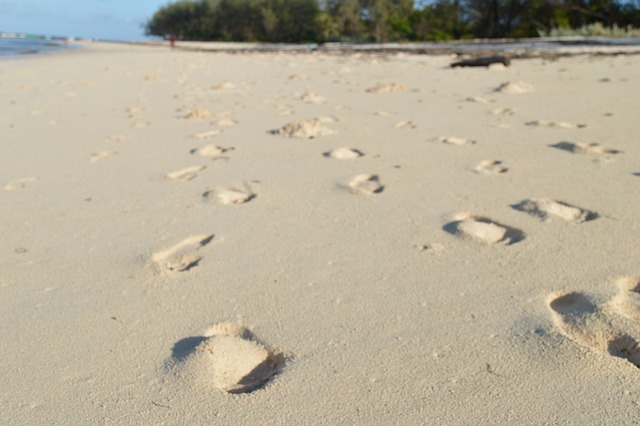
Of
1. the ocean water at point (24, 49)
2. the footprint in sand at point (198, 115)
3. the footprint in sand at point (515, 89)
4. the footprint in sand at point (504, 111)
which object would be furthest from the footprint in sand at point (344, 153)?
the ocean water at point (24, 49)

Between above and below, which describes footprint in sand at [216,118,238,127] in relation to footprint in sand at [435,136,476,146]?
above

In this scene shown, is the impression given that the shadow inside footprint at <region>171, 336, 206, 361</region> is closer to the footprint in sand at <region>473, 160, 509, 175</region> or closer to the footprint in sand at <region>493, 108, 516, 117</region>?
the footprint in sand at <region>473, 160, 509, 175</region>

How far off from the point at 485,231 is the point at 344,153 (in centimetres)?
110

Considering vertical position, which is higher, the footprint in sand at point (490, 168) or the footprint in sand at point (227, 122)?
the footprint in sand at point (227, 122)

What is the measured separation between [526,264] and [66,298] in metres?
1.18

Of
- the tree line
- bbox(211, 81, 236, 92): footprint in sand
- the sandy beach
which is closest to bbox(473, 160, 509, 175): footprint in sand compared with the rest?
the sandy beach

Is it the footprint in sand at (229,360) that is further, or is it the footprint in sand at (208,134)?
the footprint in sand at (208,134)

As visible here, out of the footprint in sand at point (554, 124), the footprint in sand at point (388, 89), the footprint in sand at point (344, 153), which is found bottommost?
the footprint in sand at point (344, 153)

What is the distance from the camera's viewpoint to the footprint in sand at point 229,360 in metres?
1.04

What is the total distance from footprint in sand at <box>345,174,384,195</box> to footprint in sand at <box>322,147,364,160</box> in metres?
0.31

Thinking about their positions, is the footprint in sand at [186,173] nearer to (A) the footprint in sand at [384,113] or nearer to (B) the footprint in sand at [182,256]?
(B) the footprint in sand at [182,256]

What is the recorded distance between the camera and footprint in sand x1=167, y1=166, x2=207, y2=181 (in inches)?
92.4

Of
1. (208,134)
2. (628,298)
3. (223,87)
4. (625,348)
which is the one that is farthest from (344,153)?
(223,87)

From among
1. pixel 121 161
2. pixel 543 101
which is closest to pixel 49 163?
pixel 121 161
